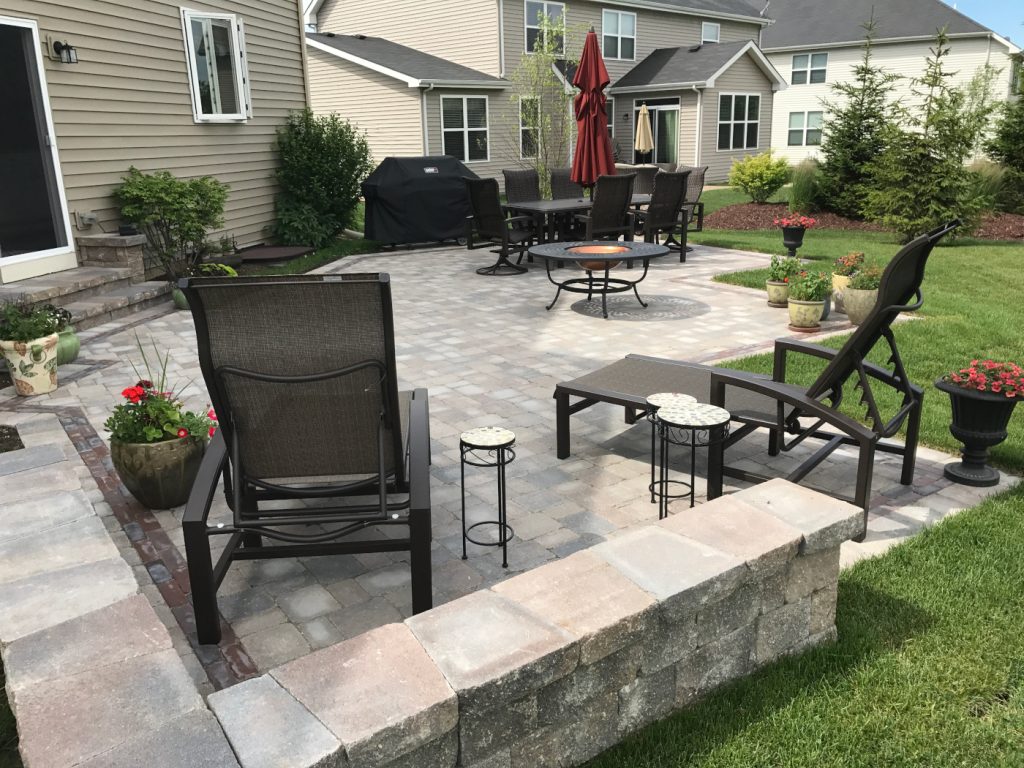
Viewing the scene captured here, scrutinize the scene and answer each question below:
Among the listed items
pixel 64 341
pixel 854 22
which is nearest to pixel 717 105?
pixel 854 22

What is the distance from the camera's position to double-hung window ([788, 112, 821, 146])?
29141mm

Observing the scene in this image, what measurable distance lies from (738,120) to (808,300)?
62.5 ft

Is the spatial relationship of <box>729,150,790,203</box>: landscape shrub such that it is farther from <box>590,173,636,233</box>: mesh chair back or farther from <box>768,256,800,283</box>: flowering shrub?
<box>768,256,800,283</box>: flowering shrub

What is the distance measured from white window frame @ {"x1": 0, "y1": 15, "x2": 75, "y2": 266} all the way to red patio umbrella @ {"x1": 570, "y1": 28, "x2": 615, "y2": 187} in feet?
19.8

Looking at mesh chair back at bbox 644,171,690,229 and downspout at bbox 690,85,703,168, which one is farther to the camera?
downspout at bbox 690,85,703,168

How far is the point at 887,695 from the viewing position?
8.23ft

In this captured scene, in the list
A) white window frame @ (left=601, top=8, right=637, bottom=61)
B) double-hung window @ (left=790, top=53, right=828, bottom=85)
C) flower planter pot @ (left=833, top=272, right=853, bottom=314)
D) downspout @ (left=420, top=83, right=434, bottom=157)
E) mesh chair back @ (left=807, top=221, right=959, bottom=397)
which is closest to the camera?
mesh chair back @ (left=807, top=221, right=959, bottom=397)

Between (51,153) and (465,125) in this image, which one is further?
(465,125)

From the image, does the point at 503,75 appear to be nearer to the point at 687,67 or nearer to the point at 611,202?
the point at 687,67

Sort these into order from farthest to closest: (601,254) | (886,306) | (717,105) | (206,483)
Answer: (717,105) → (601,254) → (886,306) → (206,483)

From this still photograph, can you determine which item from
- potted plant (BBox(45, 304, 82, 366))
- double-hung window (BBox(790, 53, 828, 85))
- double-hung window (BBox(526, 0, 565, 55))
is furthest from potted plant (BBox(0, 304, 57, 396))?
A: double-hung window (BBox(790, 53, 828, 85))

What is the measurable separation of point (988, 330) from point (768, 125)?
66.8 feet

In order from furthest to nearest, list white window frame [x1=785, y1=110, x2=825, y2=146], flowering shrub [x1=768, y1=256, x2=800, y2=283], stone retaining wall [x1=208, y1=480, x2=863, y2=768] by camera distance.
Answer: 1. white window frame [x1=785, y1=110, x2=825, y2=146]
2. flowering shrub [x1=768, y1=256, x2=800, y2=283]
3. stone retaining wall [x1=208, y1=480, x2=863, y2=768]

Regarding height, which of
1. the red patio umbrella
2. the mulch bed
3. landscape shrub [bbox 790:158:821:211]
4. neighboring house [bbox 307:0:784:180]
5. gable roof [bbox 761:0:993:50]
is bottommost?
the mulch bed
